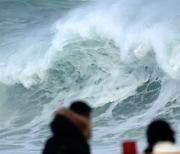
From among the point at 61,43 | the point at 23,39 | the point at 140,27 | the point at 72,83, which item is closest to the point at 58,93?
the point at 72,83

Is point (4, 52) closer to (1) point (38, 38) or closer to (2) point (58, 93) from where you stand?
(1) point (38, 38)

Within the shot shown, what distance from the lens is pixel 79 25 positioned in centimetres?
1772

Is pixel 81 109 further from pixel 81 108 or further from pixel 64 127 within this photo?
pixel 64 127

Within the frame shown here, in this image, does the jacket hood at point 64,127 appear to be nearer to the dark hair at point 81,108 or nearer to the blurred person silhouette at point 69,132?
the blurred person silhouette at point 69,132

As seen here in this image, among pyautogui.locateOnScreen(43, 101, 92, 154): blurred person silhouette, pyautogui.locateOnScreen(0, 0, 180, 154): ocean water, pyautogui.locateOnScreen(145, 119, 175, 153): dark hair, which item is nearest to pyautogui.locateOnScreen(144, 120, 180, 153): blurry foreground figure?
pyautogui.locateOnScreen(145, 119, 175, 153): dark hair

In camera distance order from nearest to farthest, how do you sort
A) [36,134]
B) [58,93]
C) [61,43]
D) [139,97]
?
[36,134] → [139,97] → [58,93] → [61,43]

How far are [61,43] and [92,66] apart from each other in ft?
4.87

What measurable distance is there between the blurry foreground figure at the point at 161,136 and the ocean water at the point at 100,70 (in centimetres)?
824

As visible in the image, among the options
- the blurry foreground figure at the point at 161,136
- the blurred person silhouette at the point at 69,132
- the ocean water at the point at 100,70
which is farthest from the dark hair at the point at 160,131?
the ocean water at the point at 100,70

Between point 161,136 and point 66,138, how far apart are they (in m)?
0.52

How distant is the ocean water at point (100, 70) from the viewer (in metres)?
13.4

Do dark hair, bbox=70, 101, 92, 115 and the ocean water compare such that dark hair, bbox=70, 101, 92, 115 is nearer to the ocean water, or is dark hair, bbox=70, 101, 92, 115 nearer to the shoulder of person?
the shoulder of person

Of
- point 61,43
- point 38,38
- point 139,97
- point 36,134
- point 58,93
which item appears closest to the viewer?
point 36,134

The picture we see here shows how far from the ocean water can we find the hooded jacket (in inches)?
327
